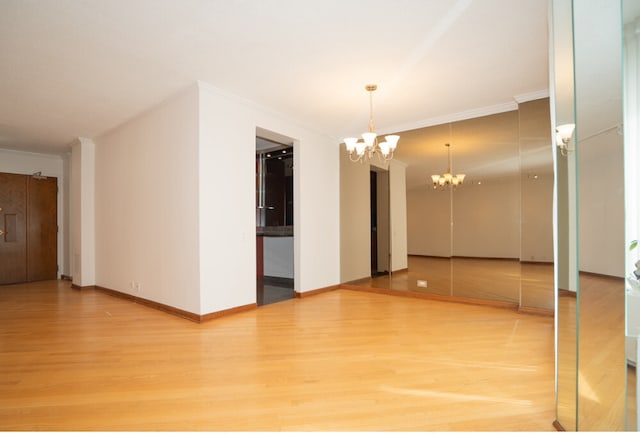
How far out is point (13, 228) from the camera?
6547 millimetres

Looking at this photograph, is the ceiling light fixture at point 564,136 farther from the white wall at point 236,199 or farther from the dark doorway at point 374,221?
the dark doorway at point 374,221

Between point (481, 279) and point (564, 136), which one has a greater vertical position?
point (564, 136)

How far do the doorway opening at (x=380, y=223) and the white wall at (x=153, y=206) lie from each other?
11.1 ft

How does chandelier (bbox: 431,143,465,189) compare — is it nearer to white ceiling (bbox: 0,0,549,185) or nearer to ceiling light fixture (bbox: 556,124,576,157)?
white ceiling (bbox: 0,0,549,185)

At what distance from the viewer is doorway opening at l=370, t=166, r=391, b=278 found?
573 cm

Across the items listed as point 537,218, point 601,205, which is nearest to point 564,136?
point 601,205

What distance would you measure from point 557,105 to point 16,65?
485 cm

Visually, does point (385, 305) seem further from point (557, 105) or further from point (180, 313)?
point (557, 105)

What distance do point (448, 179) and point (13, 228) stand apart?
876 cm

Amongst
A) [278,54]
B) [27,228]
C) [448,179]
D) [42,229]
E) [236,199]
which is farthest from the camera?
[42,229]

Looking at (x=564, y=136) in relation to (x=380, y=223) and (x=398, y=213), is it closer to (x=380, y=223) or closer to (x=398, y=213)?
(x=398, y=213)

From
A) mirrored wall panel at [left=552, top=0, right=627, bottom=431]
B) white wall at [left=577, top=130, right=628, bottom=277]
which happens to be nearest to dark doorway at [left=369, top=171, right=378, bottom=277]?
mirrored wall panel at [left=552, top=0, right=627, bottom=431]

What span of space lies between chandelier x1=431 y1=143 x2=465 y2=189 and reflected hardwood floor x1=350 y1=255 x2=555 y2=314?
1.21 metres

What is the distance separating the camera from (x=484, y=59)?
325 cm
